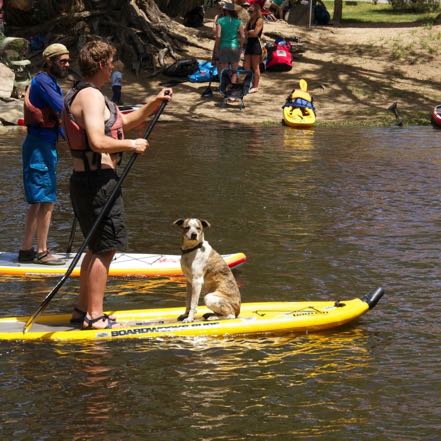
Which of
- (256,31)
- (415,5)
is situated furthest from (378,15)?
(256,31)

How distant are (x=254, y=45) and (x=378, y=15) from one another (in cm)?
1330

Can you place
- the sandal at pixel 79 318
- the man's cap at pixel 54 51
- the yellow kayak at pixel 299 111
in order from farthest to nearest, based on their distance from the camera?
the yellow kayak at pixel 299 111 → the man's cap at pixel 54 51 → the sandal at pixel 79 318

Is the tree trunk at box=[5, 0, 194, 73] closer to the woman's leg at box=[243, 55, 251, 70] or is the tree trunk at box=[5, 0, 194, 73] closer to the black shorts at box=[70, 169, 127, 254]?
the woman's leg at box=[243, 55, 251, 70]

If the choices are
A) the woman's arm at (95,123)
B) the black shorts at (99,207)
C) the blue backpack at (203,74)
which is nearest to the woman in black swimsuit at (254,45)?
the blue backpack at (203,74)

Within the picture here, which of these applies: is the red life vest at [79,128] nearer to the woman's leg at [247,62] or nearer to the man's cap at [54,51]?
the man's cap at [54,51]

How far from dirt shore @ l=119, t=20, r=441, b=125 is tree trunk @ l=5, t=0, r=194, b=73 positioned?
1.87 ft

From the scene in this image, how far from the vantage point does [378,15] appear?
1332 inches

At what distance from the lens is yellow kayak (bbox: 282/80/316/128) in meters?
19.8

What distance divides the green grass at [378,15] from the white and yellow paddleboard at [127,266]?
21207 mm

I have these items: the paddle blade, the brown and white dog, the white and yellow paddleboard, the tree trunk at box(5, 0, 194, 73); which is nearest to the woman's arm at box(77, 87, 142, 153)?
the brown and white dog

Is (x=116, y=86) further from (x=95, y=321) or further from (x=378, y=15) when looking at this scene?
(x=378, y=15)

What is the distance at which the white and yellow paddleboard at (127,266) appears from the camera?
9.00 meters

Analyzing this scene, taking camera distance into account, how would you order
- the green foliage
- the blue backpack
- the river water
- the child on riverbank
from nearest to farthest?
the river water
the child on riverbank
the blue backpack
the green foliage

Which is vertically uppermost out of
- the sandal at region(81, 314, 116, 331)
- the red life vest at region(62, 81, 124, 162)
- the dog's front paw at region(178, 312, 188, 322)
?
the red life vest at region(62, 81, 124, 162)
